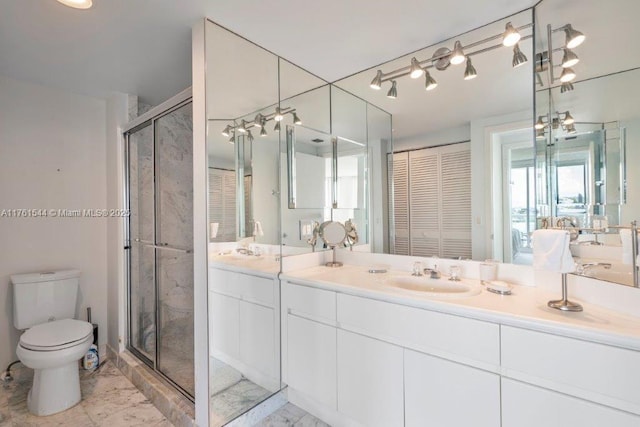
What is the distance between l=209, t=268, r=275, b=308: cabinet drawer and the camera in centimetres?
164

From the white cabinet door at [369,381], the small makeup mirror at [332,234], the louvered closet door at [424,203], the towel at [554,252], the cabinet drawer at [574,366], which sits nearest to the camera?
the cabinet drawer at [574,366]

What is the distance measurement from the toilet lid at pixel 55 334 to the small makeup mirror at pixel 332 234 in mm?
1790

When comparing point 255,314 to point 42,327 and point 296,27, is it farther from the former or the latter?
point 296,27

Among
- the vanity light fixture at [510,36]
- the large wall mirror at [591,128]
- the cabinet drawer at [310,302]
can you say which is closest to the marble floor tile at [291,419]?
the cabinet drawer at [310,302]

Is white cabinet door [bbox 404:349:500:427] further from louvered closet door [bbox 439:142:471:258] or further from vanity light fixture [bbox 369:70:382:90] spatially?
vanity light fixture [bbox 369:70:382:90]

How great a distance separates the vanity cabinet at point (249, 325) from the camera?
5.60 ft

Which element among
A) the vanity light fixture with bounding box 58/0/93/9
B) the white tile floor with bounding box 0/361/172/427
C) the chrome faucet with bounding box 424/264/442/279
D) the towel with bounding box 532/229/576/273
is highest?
the vanity light fixture with bounding box 58/0/93/9

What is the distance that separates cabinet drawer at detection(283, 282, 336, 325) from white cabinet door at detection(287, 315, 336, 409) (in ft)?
0.14

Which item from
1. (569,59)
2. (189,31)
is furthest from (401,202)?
(189,31)

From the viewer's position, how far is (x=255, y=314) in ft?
6.30

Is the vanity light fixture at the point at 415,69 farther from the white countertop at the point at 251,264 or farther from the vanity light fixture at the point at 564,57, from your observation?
the white countertop at the point at 251,264

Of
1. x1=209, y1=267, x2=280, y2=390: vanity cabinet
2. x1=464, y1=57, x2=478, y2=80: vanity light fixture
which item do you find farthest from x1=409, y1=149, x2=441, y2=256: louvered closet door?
x1=209, y1=267, x2=280, y2=390: vanity cabinet

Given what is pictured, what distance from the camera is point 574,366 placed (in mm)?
1010

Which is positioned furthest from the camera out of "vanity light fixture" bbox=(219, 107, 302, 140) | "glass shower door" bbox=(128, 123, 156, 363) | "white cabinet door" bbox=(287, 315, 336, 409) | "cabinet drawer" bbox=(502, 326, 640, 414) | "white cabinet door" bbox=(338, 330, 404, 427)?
"glass shower door" bbox=(128, 123, 156, 363)
